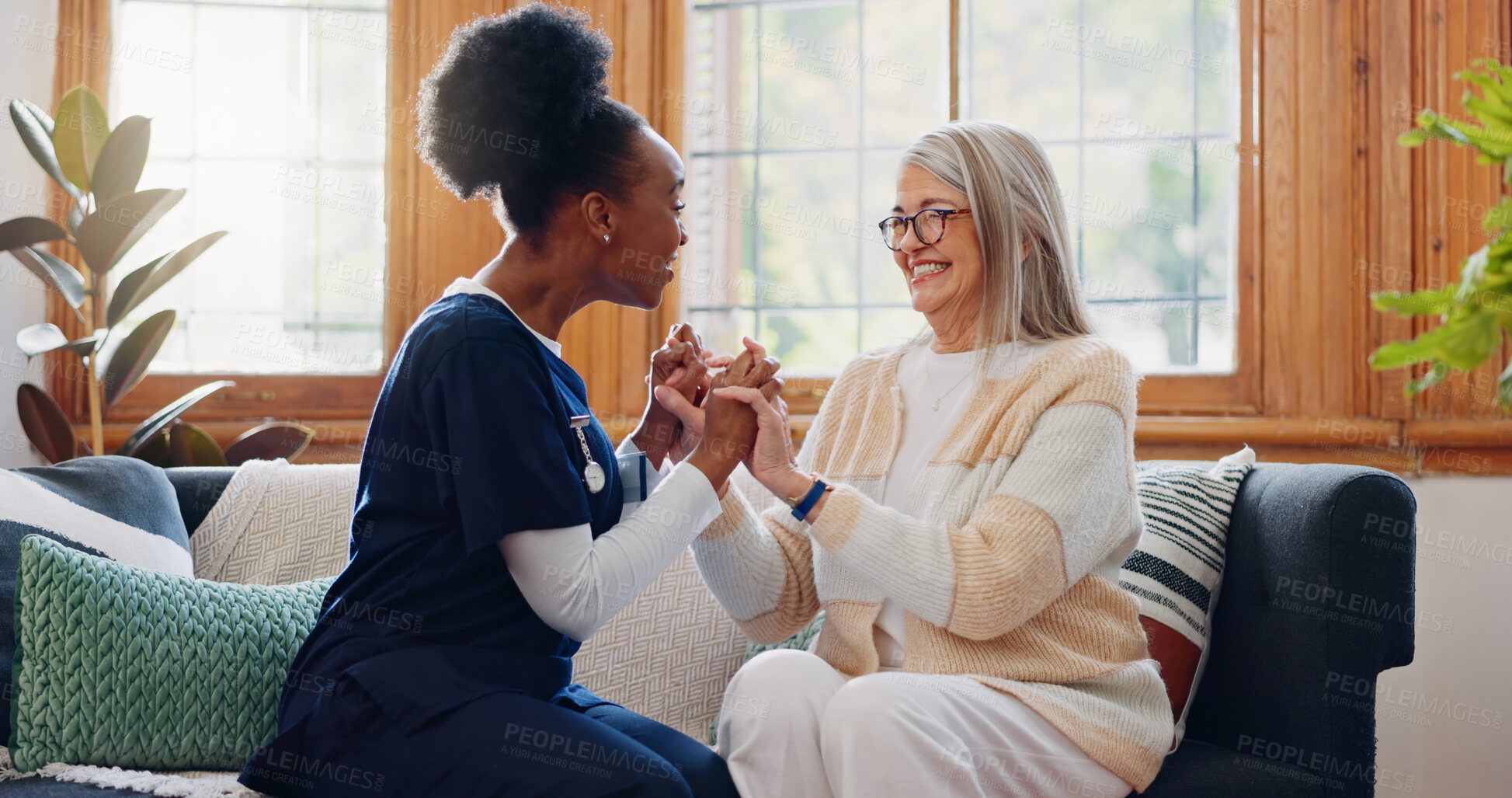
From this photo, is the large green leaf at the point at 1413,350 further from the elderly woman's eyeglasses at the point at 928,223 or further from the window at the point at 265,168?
the window at the point at 265,168

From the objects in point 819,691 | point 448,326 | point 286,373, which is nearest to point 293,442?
point 286,373

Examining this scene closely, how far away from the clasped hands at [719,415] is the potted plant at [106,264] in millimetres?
1250

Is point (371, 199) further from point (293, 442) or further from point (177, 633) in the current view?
point (177, 633)

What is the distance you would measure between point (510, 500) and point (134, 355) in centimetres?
161

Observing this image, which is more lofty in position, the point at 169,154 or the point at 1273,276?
the point at 169,154

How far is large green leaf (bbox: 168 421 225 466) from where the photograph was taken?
247 centimetres

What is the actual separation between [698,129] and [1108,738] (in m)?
1.85

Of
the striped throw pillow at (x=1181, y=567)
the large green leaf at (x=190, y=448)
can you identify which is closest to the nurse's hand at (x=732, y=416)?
the striped throw pillow at (x=1181, y=567)

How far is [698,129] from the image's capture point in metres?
2.78

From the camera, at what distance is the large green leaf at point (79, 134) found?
240cm

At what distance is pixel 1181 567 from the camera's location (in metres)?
1.73

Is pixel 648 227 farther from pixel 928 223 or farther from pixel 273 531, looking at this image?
pixel 273 531

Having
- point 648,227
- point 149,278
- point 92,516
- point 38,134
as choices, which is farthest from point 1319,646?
point 38,134

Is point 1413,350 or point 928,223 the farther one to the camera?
point 928,223
